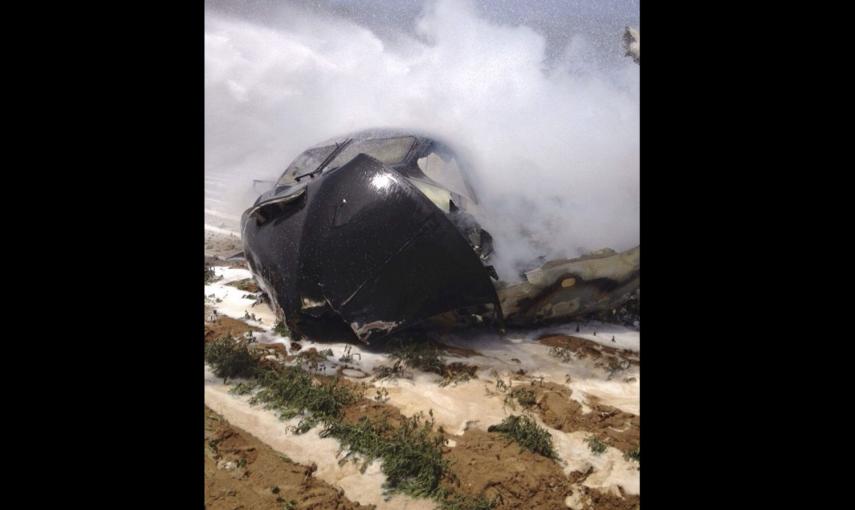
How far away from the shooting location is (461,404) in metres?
3.45

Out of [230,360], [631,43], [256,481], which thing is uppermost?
[631,43]

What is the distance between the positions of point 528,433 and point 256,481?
172 cm

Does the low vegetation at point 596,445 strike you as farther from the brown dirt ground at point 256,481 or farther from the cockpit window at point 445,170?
the cockpit window at point 445,170

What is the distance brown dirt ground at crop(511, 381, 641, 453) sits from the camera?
10.1 ft

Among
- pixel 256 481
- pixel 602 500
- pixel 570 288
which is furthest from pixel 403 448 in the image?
pixel 570 288

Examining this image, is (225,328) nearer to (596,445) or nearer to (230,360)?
(230,360)

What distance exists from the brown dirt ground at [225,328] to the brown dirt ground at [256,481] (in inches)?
69.0

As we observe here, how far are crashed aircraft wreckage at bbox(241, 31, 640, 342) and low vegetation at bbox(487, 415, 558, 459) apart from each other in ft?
3.91

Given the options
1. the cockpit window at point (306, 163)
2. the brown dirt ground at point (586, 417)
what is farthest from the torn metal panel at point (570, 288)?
the cockpit window at point (306, 163)

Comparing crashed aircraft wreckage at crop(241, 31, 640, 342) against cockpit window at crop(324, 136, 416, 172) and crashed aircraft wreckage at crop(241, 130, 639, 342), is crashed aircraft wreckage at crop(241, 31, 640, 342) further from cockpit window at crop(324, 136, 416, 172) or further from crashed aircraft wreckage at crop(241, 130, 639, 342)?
cockpit window at crop(324, 136, 416, 172)

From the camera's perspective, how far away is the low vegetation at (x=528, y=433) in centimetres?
290

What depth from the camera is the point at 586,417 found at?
3342mm

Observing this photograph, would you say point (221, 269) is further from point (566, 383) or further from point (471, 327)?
point (566, 383)

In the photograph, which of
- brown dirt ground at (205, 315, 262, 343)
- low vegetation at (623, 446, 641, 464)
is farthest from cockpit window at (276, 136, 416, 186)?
low vegetation at (623, 446, 641, 464)
